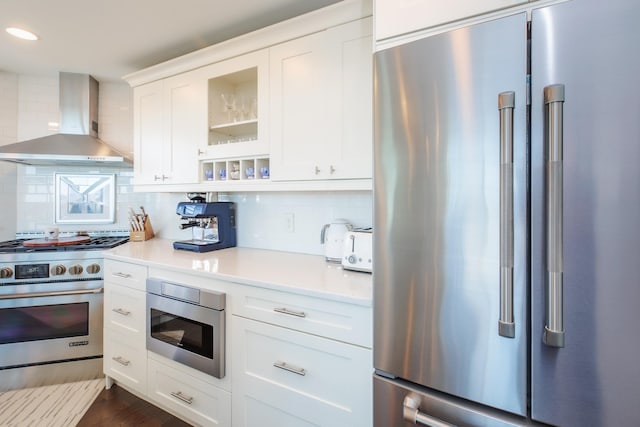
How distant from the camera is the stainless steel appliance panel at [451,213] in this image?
84 cm

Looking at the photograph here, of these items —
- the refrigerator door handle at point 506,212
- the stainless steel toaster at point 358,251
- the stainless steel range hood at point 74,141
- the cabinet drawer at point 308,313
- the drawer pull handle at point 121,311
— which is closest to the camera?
the refrigerator door handle at point 506,212

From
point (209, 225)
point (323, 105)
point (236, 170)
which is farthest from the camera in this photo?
point (209, 225)

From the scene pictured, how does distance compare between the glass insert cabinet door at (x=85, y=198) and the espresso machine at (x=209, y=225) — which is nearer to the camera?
the espresso machine at (x=209, y=225)

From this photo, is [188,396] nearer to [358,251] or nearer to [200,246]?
[200,246]

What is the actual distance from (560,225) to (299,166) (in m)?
1.21

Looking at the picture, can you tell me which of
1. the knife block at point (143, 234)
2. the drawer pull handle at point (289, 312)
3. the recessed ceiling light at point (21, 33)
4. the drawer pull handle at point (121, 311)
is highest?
the recessed ceiling light at point (21, 33)

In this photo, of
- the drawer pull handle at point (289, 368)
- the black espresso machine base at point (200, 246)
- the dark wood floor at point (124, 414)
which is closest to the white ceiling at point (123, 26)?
the black espresso machine base at point (200, 246)

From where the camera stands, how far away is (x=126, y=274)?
1.98 meters

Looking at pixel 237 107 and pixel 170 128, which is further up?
pixel 237 107

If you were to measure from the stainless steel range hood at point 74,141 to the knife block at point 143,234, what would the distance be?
20.4 inches

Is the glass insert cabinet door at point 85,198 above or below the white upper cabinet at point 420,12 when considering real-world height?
below

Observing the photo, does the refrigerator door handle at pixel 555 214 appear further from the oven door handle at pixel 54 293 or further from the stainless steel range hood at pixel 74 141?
the stainless steel range hood at pixel 74 141

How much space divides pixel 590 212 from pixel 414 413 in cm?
74

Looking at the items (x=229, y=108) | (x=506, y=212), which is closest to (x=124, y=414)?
(x=229, y=108)
